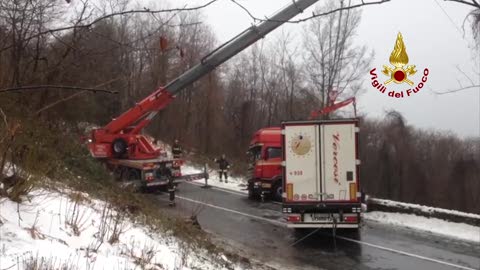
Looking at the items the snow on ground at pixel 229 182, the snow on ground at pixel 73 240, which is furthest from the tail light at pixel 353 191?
the snow on ground at pixel 229 182

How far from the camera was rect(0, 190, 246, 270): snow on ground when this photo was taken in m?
4.88

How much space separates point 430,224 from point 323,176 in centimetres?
459

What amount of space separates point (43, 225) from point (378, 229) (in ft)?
36.8

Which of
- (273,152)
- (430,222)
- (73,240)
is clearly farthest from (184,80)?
(73,240)

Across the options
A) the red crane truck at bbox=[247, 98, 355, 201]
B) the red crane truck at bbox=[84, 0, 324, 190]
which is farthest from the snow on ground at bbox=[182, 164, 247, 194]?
the red crane truck at bbox=[84, 0, 324, 190]

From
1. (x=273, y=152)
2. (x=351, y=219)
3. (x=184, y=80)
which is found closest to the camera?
(x=351, y=219)

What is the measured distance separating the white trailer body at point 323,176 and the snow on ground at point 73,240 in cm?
553

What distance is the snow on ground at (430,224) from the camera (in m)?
14.5

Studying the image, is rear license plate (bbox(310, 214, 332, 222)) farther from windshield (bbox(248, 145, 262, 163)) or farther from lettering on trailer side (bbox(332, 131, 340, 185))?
windshield (bbox(248, 145, 262, 163))

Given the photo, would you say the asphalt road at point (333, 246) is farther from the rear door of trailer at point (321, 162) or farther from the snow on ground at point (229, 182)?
the snow on ground at point (229, 182)

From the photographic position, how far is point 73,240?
5.88m

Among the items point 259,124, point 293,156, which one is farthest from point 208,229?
point 259,124

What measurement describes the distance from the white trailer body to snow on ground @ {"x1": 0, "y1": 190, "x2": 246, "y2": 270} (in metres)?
5.53

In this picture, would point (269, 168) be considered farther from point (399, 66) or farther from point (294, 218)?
point (399, 66)
